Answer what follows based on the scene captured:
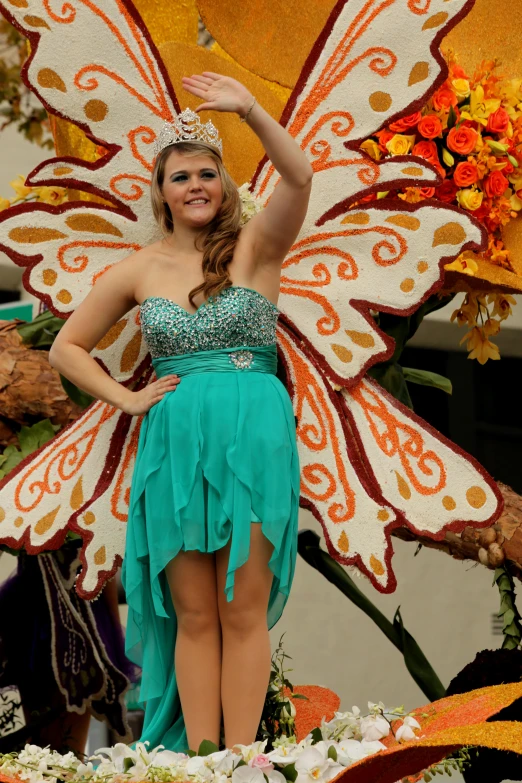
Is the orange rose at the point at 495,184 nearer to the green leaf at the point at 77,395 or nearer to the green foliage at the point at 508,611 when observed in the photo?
the green foliage at the point at 508,611

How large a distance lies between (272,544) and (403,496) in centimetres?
44

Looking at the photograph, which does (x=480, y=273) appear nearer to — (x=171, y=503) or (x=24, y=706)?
(x=171, y=503)

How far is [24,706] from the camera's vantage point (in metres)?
3.73

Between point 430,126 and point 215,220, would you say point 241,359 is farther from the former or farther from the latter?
point 430,126

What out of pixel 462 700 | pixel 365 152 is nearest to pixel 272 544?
pixel 462 700

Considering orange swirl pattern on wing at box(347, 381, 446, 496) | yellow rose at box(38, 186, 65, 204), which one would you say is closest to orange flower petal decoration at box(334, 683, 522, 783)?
orange swirl pattern on wing at box(347, 381, 446, 496)

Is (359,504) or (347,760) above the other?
(359,504)

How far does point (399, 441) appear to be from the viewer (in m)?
2.88

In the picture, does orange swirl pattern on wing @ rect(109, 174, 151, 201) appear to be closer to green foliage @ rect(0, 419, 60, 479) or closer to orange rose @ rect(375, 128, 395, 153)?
orange rose @ rect(375, 128, 395, 153)

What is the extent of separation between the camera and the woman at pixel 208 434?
8.24ft

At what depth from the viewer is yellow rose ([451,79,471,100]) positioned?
3094 mm

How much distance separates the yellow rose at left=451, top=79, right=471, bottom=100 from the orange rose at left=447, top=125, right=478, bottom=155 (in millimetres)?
94

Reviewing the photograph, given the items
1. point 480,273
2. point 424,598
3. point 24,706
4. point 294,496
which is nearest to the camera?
point 294,496

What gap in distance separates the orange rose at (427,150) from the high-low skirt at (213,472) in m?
0.76
